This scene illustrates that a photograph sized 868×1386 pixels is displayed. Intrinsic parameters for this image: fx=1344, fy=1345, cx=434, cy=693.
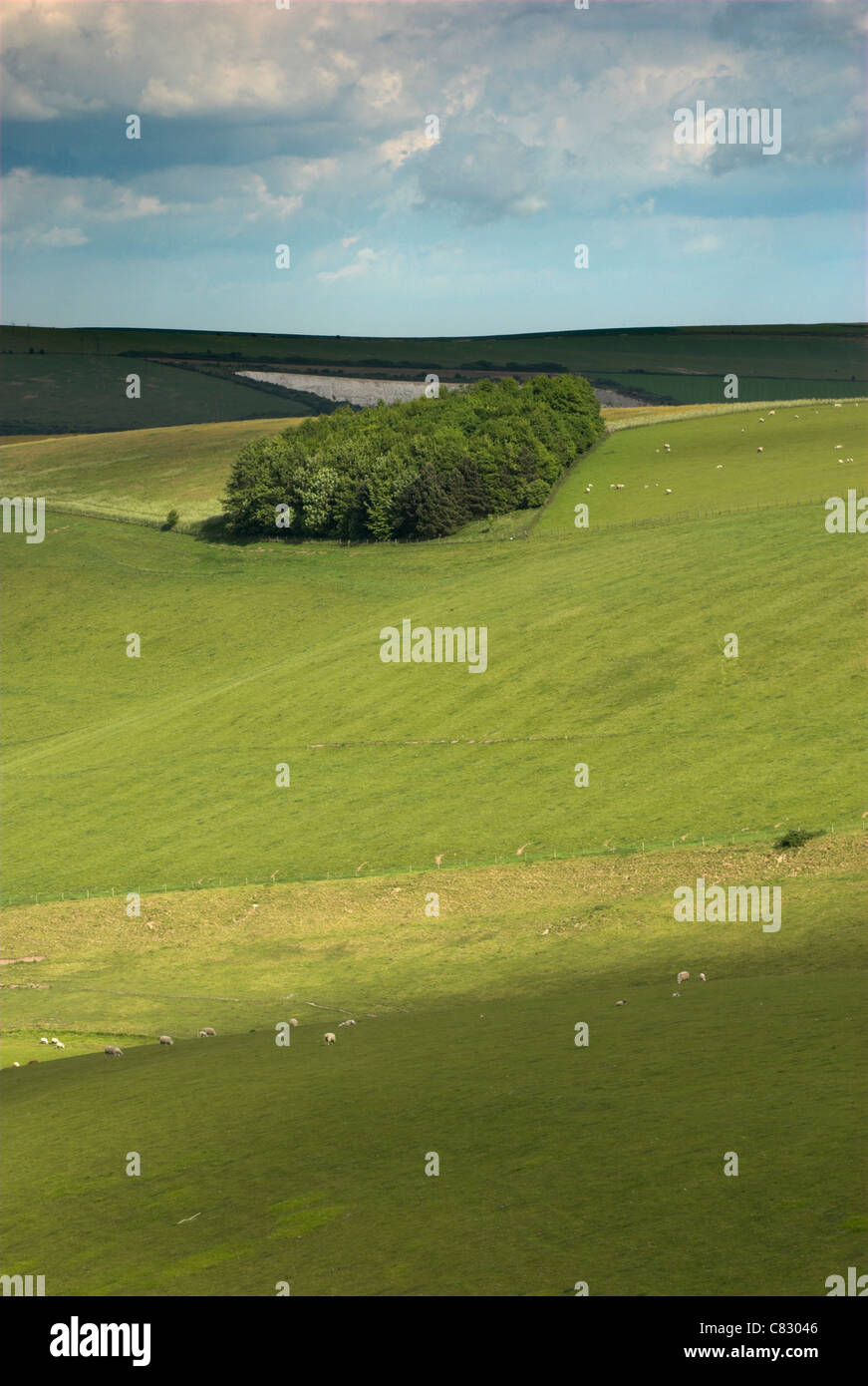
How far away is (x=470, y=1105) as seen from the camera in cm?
2848

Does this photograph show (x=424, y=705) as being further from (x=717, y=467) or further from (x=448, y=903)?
(x=717, y=467)

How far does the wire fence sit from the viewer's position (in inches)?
2053

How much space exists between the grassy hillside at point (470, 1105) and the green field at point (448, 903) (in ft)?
0.38

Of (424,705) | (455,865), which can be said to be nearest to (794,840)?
(455,865)

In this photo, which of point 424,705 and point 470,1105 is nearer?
point 470,1105

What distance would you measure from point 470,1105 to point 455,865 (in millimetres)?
27592

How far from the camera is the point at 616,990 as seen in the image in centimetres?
3850

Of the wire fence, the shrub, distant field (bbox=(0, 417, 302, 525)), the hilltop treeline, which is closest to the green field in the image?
the wire fence

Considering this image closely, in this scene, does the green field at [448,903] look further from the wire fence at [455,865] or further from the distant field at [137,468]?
the distant field at [137,468]

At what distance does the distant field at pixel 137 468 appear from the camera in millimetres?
134750

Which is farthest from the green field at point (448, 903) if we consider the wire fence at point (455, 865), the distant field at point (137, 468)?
the distant field at point (137, 468)

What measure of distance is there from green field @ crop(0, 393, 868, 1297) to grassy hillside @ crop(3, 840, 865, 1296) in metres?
0.11

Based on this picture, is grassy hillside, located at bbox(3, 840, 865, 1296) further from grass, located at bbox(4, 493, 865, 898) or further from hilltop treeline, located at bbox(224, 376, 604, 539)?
hilltop treeline, located at bbox(224, 376, 604, 539)
